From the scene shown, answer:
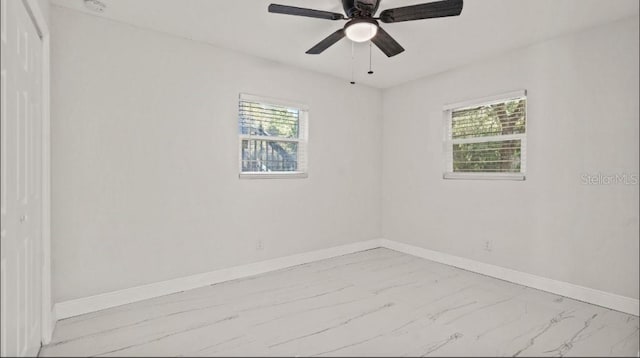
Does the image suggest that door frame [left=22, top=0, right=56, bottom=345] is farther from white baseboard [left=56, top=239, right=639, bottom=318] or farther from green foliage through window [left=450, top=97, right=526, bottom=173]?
green foliage through window [left=450, top=97, right=526, bottom=173]

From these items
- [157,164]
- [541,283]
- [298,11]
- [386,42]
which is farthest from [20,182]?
[541,283]

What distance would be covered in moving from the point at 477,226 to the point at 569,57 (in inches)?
75.4

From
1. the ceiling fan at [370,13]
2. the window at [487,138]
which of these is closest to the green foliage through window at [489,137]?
the window at [487,138]

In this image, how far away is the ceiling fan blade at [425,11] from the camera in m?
2.05

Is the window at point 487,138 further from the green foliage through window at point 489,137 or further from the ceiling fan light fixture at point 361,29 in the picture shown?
the ceiling fan light fixture at point 361,29

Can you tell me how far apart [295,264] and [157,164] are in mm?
1956

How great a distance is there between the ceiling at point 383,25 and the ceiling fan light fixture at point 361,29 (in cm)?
31

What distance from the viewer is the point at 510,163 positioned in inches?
140

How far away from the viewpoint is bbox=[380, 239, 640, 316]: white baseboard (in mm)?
2735

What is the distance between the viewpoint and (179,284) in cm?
315

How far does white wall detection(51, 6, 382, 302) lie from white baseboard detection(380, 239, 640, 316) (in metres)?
1.56

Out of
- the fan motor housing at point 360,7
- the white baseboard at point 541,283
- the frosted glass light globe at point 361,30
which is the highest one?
the fan motor housing at point 360,7

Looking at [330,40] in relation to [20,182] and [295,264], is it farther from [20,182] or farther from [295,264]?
[295,264]

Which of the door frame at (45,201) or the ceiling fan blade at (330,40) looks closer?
the door frame at (45,201)
